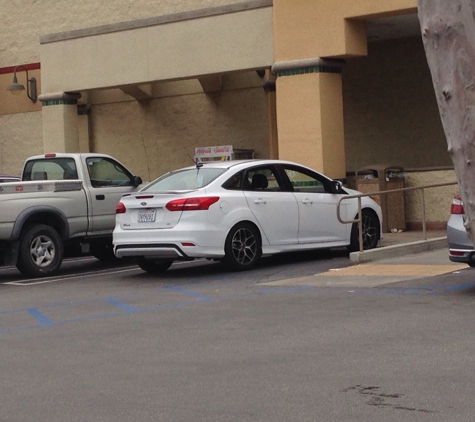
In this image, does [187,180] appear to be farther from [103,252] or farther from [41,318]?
[41,318]

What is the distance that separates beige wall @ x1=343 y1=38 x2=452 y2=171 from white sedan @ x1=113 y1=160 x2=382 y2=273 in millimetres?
6434

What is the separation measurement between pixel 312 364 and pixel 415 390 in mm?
1116

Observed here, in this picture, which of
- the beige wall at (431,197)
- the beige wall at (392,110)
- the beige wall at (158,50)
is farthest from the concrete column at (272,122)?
the beige wall at (431,197)

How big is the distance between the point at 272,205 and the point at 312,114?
5.13 metres

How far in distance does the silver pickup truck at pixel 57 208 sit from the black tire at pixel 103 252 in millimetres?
18

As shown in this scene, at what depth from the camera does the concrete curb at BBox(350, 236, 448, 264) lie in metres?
13.9

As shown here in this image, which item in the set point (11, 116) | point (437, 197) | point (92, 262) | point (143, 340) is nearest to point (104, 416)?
point (143, 340)

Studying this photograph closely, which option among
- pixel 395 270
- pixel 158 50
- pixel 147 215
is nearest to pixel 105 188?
pixel 147 215

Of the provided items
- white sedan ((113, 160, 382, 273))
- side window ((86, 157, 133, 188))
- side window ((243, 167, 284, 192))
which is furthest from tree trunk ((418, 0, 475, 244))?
side window ((86, 157, 133, 188))

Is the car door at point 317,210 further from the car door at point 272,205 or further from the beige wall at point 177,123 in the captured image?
the beige wall at point 177,123

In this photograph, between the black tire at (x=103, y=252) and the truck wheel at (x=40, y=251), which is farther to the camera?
the black tire at (x=103, y=252)

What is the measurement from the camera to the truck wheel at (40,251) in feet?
46.3

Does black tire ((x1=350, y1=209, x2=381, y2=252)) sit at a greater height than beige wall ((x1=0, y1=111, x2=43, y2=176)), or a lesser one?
lesser

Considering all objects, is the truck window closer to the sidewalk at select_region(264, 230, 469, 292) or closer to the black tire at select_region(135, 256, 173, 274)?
the black tire at select_region(135, 256, 173, 274)
